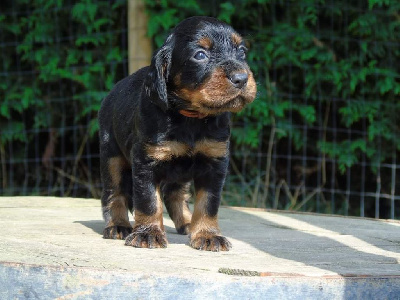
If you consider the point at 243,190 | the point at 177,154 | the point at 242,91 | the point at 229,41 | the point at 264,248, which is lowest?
the point at 243,190

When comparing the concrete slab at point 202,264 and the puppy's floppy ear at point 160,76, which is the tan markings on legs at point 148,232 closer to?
the concrete slab at point 202,264

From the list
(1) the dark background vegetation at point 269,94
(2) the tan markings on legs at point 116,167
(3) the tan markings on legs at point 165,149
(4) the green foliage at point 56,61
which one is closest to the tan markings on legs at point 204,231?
(3) the tan markings on legs at point 165,149

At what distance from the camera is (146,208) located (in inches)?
157

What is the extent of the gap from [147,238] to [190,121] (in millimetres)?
700

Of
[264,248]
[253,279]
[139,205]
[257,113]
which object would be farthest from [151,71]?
[257,113]

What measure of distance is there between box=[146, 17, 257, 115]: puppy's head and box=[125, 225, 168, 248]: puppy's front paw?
700 mm

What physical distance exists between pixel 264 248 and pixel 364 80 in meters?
4.03

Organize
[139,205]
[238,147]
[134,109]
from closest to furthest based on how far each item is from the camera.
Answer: [139,205] → [134,109] → [238,147]

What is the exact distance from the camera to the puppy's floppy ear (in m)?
3.88

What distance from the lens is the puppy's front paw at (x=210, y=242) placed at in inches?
151

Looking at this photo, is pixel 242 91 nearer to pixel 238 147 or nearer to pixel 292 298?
pixel 292 298

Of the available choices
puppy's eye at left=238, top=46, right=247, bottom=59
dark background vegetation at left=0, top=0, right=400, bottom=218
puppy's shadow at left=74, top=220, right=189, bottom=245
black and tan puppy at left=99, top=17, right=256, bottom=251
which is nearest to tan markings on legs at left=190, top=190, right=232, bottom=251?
black and tan puppy at left=99, top=17, right=256, bottom=251

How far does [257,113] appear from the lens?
7.54 meters

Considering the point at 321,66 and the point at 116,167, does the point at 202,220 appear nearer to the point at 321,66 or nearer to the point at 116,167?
the point at 116,167
